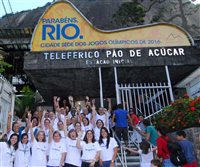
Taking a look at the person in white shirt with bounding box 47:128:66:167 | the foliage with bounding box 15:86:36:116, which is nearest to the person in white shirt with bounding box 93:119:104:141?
the person in white shirt with bounding box 47:128:66:167

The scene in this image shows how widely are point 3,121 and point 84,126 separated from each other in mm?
3137

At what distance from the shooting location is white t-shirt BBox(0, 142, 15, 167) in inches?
A: 176

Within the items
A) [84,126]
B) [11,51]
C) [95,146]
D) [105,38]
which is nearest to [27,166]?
[95,146]

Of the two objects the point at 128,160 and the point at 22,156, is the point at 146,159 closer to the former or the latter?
the point at 128,160

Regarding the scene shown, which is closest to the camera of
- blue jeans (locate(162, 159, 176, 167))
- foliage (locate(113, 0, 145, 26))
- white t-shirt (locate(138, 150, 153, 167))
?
blue jeans (locate(162, 159, 176, 167))

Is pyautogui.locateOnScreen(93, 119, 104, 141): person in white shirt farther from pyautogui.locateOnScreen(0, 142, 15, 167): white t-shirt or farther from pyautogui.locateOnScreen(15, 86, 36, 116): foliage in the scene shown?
pyautogui.locateOnScreen(15, 86, 36, 116): foliage

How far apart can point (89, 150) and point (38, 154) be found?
40.2 inches

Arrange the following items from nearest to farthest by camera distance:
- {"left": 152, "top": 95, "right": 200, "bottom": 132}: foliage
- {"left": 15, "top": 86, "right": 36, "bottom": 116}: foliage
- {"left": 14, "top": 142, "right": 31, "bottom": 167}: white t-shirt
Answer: {"left": 14, "top": 142, "right": 31, "bottom": 167}: white t-shirt < {"left": 152, "top": 95, "right": 200, "bottom": 132}: foliage < {"left": 15, "top": 86, "right": 36, "bottom": 116}: foliage

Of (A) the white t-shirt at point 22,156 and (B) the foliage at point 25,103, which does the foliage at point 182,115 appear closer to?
(A) the white t-shirt at point 22,156

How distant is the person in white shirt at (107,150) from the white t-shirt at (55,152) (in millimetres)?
845

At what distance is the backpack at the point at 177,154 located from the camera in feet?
14.6

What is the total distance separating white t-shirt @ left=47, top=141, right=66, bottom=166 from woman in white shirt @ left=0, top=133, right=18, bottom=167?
27.4 inches

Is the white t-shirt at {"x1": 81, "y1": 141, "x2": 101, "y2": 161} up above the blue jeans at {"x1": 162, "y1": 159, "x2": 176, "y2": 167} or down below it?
above

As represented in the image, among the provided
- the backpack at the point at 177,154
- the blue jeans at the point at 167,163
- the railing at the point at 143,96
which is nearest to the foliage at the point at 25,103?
the railing at the point at 143,96
